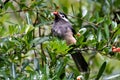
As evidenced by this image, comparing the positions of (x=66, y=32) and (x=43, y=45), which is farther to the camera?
(x=66, y=32)

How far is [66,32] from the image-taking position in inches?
168

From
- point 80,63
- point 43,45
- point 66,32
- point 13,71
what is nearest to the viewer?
point 13,71

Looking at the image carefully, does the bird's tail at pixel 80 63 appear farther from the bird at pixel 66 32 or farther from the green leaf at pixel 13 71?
the green leaf at pixel 13 71

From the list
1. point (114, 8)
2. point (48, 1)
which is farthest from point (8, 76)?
point (114, 8)

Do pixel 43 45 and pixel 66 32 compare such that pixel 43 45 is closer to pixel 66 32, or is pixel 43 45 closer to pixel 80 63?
pixel 80 63

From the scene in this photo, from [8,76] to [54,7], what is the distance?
34.5 inches

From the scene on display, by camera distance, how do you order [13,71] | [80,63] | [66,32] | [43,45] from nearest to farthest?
[13,71] → [43,45] → [80,63] → [66,32]

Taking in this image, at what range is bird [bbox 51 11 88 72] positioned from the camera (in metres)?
3.78

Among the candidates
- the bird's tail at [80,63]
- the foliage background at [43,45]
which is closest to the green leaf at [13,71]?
the foliage background at [43,45]

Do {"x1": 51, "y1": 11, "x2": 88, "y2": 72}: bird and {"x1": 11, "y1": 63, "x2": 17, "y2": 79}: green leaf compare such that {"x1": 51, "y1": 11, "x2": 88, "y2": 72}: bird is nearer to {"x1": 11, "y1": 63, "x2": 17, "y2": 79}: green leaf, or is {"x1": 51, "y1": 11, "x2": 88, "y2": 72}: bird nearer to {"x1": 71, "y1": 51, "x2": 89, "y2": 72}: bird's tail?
{"x1": 71, "y1": 51, "x2": 89, "y2": 72}: bird's tail

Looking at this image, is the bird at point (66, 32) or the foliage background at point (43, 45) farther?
Answer: the bird at point (66, 32)

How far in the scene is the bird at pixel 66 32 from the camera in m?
3.78

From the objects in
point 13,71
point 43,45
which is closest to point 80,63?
point 43,45

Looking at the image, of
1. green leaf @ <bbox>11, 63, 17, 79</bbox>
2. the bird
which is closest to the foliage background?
green leaf @ <bbox>11, 63, 17, 79</bbox>
